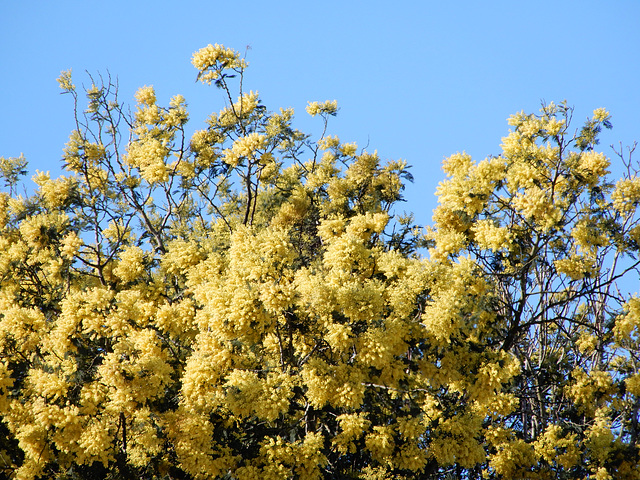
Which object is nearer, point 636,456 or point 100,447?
point 100,447

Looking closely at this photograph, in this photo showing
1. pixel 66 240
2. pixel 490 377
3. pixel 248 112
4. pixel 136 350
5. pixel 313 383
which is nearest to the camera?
pixel 313 383

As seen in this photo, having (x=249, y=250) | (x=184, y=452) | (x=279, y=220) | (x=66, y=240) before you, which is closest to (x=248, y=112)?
(x=279, y=220)

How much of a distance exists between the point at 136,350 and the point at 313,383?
291 cm

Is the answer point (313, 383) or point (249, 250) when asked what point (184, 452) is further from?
point (249, 250)

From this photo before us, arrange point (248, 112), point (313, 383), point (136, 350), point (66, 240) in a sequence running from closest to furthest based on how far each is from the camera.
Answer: point (313, 383)
point (136, 350)
point (66, 240)
point (248, 112)

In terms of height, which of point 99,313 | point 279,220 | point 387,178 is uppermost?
point 387,178

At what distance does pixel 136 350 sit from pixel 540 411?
835 cm

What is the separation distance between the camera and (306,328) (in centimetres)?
931

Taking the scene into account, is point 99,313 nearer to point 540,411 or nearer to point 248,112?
point 248,112

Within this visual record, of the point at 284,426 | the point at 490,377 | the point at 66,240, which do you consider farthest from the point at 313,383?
the point at 66,240

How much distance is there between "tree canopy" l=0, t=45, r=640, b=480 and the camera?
362 inches

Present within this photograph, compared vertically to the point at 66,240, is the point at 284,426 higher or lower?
lower

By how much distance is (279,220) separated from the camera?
47.5 feet

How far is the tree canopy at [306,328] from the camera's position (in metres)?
9.20
